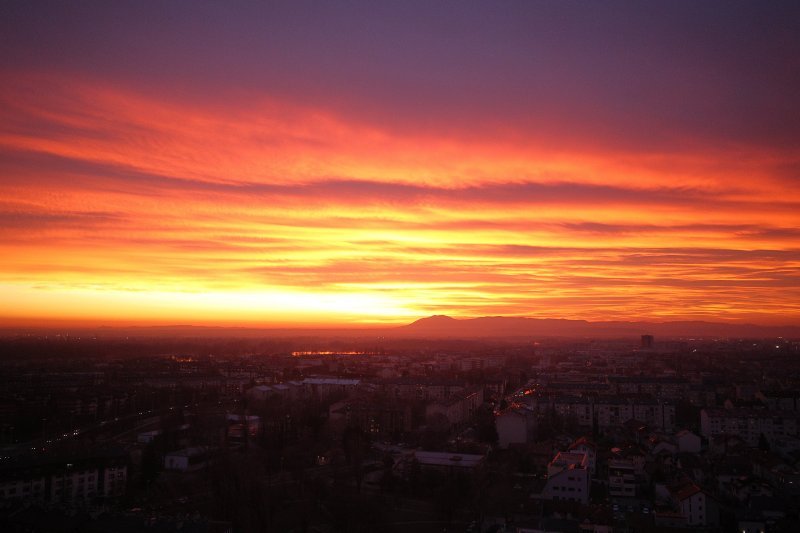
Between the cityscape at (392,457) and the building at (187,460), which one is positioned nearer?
the cityscape at (392,457)

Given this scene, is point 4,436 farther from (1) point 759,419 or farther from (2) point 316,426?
(1) point 759,419

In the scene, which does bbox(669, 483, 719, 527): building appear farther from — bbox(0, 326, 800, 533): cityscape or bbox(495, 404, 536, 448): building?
bbox(495, 404, 536, 448): building

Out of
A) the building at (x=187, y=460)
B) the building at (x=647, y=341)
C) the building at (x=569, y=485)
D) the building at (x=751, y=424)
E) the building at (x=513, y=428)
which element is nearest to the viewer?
the building at (x=569, y=485)

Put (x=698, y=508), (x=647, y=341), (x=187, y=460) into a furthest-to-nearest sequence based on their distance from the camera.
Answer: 1. (x=647, y=341)
2. (x=187, y=460)
3. (x=698, y=508)

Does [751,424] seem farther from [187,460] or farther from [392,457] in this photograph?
[187,460]

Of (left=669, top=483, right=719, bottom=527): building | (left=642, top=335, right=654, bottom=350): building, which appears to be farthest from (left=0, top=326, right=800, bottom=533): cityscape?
(left=642, top=335, right=654, bottom=350): building

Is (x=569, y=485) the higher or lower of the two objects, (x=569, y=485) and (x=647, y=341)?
the lower

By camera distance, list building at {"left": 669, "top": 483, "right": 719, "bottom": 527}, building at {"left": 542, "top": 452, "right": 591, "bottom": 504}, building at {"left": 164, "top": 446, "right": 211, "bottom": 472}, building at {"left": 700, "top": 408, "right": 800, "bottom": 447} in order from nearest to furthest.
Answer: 1. building at {"left": 669, "top": 483, "right": 719, "bottom": 527}
2. building at {"left": 542, "top": 452, "right": 591, "bottom": 504}
3. building at {"left": 164, "top": 446, "right": 211, "bottom": 472}
4. building at {"left": 700, "top": 408, "right": 800, "bottom": 447}

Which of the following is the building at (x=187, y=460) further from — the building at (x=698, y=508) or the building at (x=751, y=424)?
the building at (x=751, y=424)

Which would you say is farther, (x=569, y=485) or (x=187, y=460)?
(x=187, y=460)

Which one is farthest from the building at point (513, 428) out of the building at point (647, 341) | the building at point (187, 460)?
the building at point (647, 341)

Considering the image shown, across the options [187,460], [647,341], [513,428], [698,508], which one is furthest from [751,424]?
[647,341]

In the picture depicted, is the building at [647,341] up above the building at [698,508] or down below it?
above
